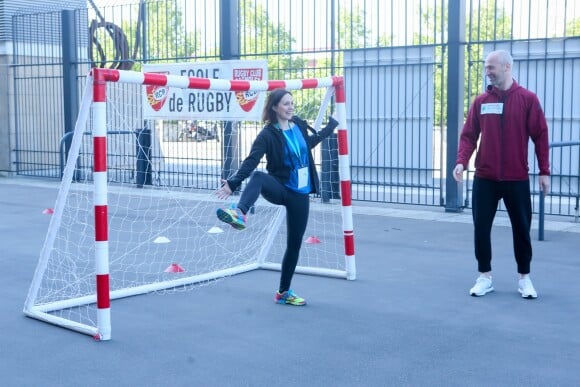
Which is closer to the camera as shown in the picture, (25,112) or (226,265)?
(226,265)

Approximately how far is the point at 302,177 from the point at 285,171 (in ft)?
0.52

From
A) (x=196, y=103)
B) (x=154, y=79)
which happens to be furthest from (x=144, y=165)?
(x=154, y=79)

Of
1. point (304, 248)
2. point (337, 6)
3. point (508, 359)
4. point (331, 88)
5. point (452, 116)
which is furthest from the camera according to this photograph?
point (337, 6)

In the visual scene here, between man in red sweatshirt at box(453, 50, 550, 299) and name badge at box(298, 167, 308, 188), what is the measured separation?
4.07ft

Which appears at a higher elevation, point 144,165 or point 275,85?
point 275,85

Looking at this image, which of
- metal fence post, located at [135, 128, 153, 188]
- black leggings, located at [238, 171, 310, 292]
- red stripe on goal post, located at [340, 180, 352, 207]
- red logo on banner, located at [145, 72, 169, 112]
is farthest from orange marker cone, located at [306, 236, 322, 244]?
metal fence post, located at [135, 128, 153, 188]

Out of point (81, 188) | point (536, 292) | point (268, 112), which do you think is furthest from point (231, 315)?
point (81, 188)

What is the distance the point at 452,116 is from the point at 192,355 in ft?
24.9

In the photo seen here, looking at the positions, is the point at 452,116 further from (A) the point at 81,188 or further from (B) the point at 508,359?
(B) the point at 508,359

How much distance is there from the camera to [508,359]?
17.1 feet

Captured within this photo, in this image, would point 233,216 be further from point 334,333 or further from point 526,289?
point 526,289

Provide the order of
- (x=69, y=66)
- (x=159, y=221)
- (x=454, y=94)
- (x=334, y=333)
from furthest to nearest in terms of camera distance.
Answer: (x=69, y=66) → (x=454, y=94) → (x=159, y=221) → (x=334, y=333)

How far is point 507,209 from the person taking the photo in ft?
22.2

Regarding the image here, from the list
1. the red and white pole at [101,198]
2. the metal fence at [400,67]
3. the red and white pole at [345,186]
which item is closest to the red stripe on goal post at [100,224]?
the red and white pole at [101,198]
